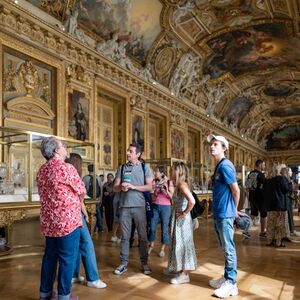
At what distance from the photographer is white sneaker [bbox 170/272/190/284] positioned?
502 cm

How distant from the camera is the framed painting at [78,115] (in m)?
10.9

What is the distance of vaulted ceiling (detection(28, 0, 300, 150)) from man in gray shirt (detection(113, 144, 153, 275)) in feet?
21.0

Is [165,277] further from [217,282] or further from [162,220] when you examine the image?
[162,220]

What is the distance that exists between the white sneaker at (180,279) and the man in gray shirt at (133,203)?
0.59 m

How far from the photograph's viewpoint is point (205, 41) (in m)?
17.3

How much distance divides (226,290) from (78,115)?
25.8 feet

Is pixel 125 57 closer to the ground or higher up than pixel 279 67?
closer to the ground

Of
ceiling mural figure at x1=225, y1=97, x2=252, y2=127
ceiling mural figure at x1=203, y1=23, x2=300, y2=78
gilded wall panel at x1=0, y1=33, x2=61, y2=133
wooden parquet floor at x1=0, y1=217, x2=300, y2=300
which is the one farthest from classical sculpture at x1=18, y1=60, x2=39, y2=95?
ceiling mural figure at x1=225, y1=97, x2=252, y2=127

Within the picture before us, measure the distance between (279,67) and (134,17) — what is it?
38.9 ft

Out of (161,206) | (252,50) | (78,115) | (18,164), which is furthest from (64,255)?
(252,50)

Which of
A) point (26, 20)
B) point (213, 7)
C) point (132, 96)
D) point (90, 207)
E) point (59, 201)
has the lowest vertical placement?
point (90, 207)

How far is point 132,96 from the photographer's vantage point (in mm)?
14398

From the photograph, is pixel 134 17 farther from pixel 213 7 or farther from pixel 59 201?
pixel 59 201

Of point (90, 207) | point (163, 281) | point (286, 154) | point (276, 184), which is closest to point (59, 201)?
point (163, 281)
